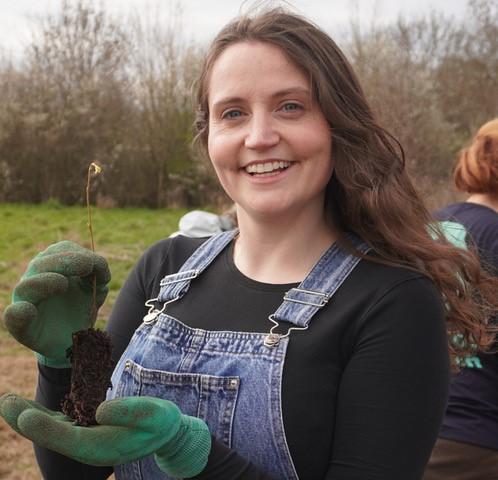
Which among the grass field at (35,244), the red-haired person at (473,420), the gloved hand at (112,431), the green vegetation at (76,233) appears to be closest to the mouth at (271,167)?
the gloved hand at (112,431)

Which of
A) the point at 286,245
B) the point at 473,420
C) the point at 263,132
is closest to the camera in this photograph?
the point at 263,132

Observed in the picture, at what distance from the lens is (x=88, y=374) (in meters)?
1.49

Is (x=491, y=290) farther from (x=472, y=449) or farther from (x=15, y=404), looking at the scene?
(x=15, y=404)

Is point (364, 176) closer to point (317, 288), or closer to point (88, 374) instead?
point (317, 288)

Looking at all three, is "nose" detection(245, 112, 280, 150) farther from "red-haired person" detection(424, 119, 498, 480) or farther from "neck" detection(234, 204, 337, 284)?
"red-haired person" detection(424, 119, 498, 480)

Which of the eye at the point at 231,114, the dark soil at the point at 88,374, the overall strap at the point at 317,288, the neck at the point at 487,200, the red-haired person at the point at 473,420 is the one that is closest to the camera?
the dark soil at the point at 88,374

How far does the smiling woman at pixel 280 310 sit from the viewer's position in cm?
141

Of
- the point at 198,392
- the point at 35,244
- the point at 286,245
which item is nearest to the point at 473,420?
the point at 286,245

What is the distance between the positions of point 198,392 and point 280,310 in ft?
0.90

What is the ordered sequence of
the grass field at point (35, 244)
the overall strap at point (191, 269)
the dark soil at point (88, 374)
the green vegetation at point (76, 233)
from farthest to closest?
the green vegetation at point (76, 233)
the grass field at point (35, 244)
the overall strap at point (191, 269)
the dark soil at point (88, 374)

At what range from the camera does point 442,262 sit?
1.64 metres

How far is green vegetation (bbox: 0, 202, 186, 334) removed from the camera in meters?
8.96

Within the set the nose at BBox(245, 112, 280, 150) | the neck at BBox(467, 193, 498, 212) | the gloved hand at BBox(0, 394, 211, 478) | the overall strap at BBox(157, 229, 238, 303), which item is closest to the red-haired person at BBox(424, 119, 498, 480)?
the neck at BBox(467, 193, 498, 212)

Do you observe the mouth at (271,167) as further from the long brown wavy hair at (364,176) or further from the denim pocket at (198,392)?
the denim pocket at (198,392)
